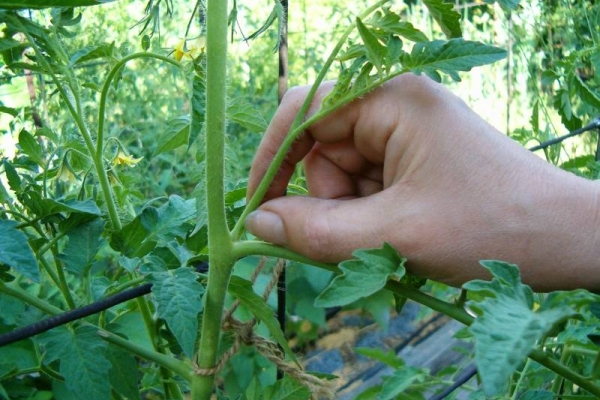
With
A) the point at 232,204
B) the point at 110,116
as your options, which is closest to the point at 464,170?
the point at 232,204

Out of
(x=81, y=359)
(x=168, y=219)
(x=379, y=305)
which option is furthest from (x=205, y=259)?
(x=379, y=305)

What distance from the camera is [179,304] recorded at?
2.41 ft

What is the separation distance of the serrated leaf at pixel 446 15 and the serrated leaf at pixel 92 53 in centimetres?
42

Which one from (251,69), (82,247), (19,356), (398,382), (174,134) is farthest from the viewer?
(251,69)

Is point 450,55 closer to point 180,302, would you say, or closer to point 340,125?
point 340,125

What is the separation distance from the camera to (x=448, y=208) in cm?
77

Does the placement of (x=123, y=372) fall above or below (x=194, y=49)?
below

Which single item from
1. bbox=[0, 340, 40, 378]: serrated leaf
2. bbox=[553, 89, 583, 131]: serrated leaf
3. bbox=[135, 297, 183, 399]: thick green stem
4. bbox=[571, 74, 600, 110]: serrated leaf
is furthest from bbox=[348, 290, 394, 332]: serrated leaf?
bbox=[135, 297, 183, 399]: thick green stem

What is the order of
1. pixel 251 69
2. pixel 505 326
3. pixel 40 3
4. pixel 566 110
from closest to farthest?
pixel 505 326 → pixel 40 3 → pixel 566 110 → pixel 251 69

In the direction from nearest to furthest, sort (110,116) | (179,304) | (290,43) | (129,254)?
(179,304) → (129,254) → (110,116) → (290,43)

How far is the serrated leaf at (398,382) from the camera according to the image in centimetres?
107

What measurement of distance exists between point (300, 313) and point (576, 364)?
4.17 feet

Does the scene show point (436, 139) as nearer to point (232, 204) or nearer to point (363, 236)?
point (363, 236)

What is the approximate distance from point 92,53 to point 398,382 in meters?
0.67
